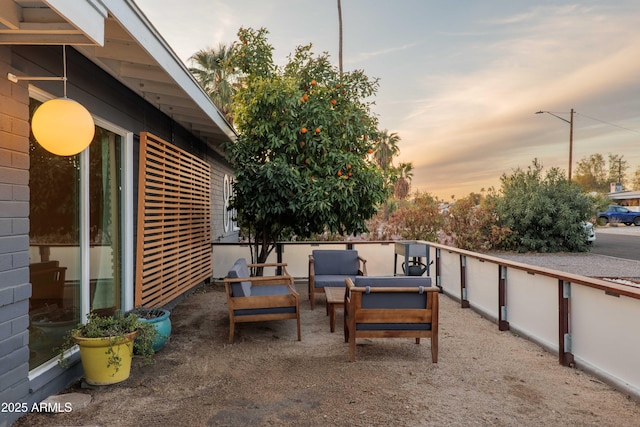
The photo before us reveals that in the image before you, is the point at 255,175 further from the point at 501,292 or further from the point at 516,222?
the point at 516,222

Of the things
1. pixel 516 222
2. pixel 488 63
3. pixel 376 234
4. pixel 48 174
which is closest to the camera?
pixel 48 174

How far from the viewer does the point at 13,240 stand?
8.47 feet

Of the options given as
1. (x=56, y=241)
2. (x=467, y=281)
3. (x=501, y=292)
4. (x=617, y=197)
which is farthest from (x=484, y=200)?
(x=617, y=197)

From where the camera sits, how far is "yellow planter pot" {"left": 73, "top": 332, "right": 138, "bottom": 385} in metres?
3.10

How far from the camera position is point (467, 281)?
20.1 ft

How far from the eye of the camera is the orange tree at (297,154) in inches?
259

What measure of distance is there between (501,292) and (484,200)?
9832 mm

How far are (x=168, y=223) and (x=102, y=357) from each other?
2.70m

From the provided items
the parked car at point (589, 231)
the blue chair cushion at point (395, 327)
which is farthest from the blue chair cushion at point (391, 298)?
the parked car at point (589, 231)

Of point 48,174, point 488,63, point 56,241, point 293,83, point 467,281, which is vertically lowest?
point 467,281

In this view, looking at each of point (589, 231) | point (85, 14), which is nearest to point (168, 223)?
point (85, 14)

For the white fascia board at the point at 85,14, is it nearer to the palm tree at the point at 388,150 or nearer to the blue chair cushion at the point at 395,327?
the blue chair cushion at the point at 395,327

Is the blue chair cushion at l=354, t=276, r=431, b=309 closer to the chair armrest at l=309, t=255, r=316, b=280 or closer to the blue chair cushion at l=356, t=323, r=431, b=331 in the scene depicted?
the blue chair cushion at l=356, t=323, r=431, b=331

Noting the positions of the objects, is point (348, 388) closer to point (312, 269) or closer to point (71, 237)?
point (71, 237)
